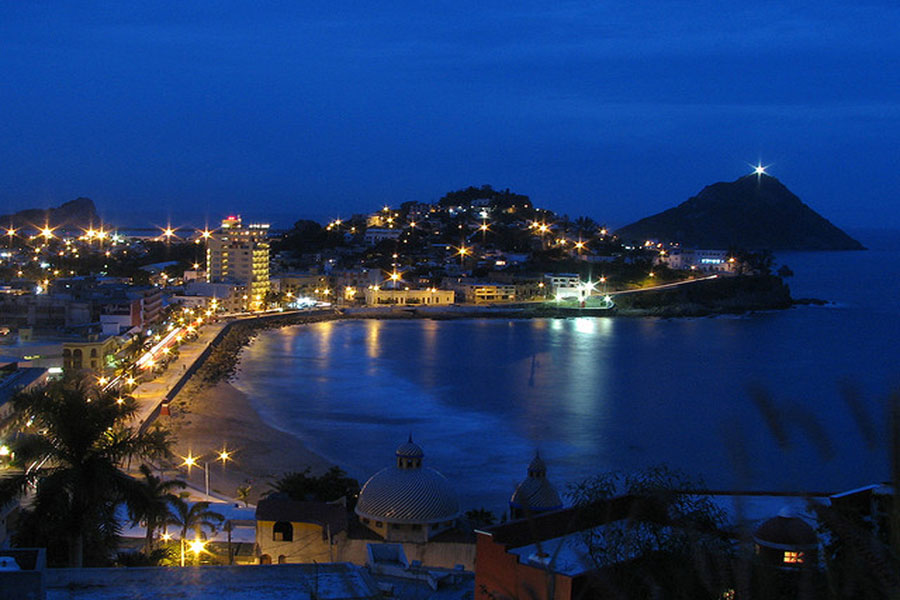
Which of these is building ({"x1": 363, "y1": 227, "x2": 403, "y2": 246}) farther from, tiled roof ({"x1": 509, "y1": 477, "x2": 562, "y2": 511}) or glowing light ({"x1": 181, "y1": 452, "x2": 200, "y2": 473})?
tiled roof ({"x1": 509, "y1": 477, "x2": 562, "y2": 511})

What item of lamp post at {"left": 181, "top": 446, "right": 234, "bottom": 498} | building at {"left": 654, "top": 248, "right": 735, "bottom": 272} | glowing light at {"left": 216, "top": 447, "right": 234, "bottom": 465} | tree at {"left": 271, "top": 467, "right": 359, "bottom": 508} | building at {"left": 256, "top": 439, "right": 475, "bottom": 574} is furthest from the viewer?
building at {"left": 654, "top": 248, "right": 735, "bottom": 272}

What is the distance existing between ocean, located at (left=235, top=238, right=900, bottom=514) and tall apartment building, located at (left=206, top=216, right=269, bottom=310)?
124 inches

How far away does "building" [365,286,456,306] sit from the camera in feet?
87.3

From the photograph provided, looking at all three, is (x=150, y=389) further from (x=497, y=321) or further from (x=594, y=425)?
(x=497, y=321)

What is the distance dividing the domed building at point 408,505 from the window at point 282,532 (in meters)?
0.43

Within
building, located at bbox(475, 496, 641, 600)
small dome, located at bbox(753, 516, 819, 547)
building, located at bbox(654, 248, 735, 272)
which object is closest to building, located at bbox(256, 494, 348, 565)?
building, located at bbox(475, 496, 641, 600)

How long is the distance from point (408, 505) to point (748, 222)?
71647mm

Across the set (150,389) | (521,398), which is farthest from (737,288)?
(150,389)

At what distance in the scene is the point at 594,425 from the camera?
1066cm

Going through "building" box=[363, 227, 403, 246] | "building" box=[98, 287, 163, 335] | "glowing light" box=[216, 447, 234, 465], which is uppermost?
"building" box=[363, 227, 403, 246]

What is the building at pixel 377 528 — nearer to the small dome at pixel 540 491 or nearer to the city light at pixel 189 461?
the small dome at pixel 540 491

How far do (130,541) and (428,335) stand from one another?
15.5 meters

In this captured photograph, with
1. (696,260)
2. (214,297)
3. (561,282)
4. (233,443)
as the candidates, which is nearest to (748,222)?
(696,260)

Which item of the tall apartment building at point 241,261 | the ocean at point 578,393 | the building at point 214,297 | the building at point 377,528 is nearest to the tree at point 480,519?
the building at point 377,528
